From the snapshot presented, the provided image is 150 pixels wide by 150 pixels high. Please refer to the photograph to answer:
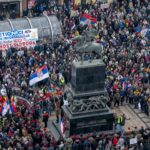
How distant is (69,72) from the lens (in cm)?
6350

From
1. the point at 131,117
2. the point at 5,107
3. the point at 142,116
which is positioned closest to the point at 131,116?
the point at 131,117

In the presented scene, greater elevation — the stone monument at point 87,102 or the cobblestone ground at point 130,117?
the stone monument at point 87,102

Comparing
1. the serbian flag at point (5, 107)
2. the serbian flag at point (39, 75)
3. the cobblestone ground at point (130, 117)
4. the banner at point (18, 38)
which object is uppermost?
the banner at point (18, 38)

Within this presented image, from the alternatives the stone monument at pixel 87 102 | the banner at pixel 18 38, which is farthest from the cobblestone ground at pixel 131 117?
the banner at pixel 18 38

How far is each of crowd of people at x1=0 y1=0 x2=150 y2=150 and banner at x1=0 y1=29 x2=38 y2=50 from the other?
0.57 metres

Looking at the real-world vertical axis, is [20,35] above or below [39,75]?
above

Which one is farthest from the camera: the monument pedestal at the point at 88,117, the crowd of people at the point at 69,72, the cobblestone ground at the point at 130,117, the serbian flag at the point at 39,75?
the serbian flag at the point at 39,75

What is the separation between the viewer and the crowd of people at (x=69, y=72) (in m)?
52.5

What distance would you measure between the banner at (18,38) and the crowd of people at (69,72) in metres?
0.57

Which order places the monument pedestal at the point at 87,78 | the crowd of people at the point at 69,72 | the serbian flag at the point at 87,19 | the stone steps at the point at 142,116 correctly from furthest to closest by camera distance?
1. the serbian flag at the point at 87,19
2. the stone steps at the point at 142,116
3. the monument pedestal at the point at 87,78
4. the crowd of people at the point at 69,72

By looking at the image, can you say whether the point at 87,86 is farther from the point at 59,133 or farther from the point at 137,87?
the point at 137,87

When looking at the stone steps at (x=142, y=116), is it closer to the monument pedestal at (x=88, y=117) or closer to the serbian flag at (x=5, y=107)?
the monument pedestal at (x=88, y=117)

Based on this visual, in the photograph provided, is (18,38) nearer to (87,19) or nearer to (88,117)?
(87,19)

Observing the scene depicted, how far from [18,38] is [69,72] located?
21.4 ft
